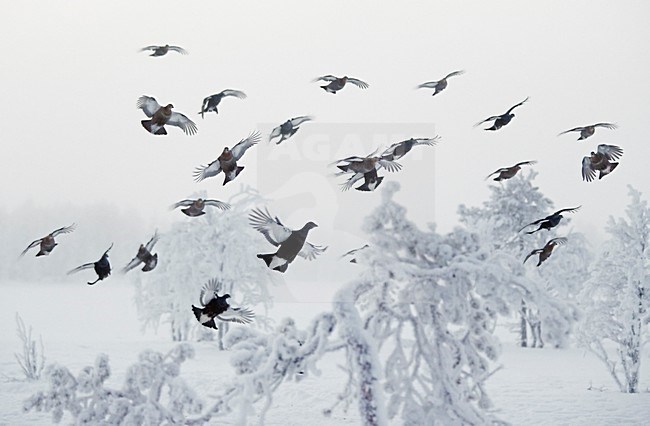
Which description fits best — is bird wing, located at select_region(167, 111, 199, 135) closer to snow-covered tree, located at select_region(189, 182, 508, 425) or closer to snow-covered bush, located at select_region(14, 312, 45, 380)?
snow-covered tree, located at select_region(189, 182, 508, 425)

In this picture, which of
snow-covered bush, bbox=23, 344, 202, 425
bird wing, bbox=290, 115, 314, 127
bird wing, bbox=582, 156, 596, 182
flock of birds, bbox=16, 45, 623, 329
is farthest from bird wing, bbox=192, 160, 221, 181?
bird wing, bbox=582, 156, 596, 182

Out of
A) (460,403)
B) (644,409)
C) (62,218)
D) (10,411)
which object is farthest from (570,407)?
(62,218)

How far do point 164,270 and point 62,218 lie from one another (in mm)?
1136

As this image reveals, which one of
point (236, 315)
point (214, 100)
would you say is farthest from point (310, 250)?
point (214, 100)

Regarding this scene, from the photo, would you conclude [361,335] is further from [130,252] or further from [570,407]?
[130,252]

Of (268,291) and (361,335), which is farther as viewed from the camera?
(268,291)

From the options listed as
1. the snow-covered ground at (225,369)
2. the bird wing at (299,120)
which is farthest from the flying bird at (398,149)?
the snow-covered ground at (225,369)

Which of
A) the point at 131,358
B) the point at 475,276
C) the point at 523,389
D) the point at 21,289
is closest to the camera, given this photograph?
the point at 475,276

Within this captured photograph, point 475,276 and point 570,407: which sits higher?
point 475,276

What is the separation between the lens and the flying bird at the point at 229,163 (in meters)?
2.35

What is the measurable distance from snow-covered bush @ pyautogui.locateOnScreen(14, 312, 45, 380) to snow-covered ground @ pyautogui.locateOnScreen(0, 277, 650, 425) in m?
0.09

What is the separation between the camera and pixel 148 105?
8.86 feet

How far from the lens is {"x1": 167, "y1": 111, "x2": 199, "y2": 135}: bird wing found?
2.62m

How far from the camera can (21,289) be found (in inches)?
269
